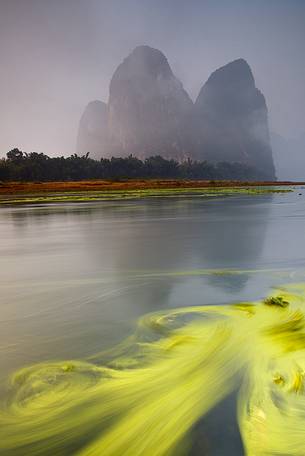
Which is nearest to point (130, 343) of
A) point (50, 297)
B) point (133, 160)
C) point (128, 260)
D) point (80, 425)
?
point (80, 425)

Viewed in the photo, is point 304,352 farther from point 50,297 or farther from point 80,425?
point 50,297

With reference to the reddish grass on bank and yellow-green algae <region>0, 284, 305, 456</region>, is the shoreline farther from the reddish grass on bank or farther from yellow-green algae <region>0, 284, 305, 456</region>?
yellow-green algae <region>0, 284, 305, 456</region>

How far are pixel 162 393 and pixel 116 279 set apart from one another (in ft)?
12.2

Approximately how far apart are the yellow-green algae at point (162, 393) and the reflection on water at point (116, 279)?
0.61ft

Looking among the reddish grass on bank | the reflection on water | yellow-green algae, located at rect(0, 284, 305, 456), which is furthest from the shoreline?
yellow-green algae, located at rect(0, 284, 305, 456)

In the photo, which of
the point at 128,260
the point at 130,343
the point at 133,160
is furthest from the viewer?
the point at 133,160

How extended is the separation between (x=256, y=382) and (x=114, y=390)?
122 centimetres

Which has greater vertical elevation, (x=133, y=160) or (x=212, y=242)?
(x=133, y=160)

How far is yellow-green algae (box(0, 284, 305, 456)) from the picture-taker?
8.14ft

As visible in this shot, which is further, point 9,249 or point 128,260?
point 9,249

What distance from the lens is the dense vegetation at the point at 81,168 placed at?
87.9 meters

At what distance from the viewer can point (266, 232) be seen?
1232cm

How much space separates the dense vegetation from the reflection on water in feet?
264

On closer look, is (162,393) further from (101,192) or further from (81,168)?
(81,168)
